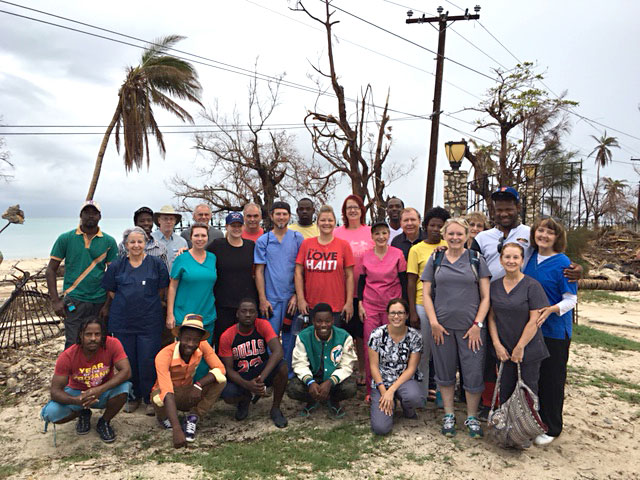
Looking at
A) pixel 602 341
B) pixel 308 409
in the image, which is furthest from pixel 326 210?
pixel 602 341

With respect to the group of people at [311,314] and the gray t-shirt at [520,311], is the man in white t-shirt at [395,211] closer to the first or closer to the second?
the group of people at [311,314]

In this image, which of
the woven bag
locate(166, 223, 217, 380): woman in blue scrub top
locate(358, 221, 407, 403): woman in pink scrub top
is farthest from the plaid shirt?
the woven bag

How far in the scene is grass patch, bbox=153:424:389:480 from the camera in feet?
11.5

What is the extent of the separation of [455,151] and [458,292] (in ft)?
33.1

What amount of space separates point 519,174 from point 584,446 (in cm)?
1584

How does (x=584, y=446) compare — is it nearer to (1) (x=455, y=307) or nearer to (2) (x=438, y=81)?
(1) (x=455, y=307)

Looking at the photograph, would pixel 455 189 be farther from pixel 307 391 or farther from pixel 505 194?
pixel 307 391

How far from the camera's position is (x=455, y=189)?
14.6 meters

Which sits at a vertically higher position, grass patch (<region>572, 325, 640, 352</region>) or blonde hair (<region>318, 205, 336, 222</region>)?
blonde hair (<region>318, 205, 336, 222</region>)

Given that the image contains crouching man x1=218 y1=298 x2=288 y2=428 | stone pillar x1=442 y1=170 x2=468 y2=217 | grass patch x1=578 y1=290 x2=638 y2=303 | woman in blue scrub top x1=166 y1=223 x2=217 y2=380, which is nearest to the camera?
crouching man x1=218 y1=298 x2=288 y2=428

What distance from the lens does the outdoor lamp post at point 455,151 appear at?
13.1m

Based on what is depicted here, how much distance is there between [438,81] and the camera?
40.8ft

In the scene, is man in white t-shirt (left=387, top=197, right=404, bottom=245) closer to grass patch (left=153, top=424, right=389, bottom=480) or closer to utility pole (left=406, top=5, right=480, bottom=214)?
grass patch (left=153, top=424, right=389, bottom=480)

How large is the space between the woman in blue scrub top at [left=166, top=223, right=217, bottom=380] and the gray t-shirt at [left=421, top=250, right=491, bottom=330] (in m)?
2.19
